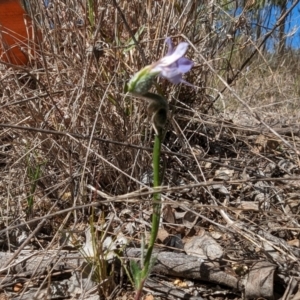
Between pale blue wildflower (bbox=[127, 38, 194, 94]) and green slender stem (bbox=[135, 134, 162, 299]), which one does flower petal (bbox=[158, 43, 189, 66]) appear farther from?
green slender stem (bbox=[135, 134, 162, 299])

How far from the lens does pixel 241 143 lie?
62.5 inches

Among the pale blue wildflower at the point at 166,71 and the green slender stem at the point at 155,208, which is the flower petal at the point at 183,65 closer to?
the pale blue wildflower at the point at 166,71

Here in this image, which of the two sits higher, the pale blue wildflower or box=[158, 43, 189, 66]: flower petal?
box=[158, 43, 189, 66]: flower petal

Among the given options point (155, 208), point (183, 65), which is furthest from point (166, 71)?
point (155, 208)

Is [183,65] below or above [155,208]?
above

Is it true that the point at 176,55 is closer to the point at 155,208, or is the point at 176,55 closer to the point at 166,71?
the point at 166,71

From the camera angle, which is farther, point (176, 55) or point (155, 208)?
point (155, 208)

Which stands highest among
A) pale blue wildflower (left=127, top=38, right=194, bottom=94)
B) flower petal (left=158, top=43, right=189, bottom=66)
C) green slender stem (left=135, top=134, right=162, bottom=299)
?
flower petal (left=158, top=43, right=189, bottom=66)

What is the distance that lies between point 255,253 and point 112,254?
29cm

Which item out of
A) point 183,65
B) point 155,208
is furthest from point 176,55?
point 155,208

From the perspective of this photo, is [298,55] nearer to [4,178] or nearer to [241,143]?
[241,143]

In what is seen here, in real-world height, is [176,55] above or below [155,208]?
above

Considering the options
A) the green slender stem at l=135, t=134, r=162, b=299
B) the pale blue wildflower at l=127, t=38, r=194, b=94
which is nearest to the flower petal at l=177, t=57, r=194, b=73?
the pale blue wildflower at l=127, t=38, r=194, b=94

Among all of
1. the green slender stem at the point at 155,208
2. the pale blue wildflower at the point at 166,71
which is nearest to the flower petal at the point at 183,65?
the pale blue wildflower at the point at 166,71
